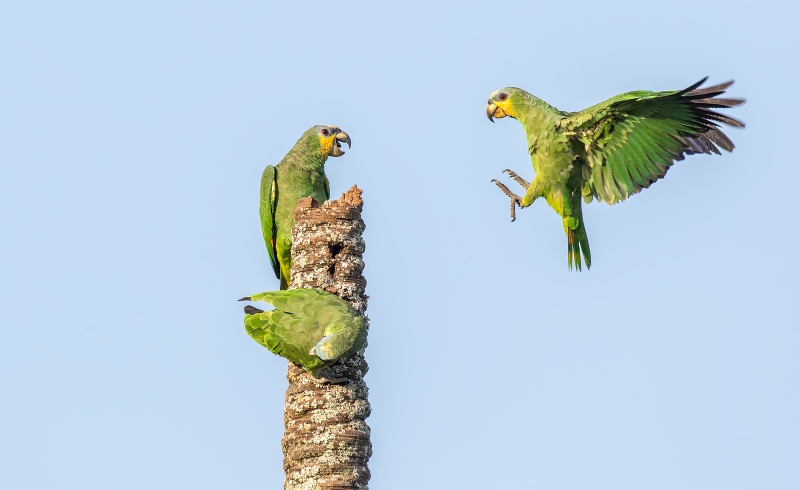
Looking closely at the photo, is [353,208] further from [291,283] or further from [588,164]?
[588,164]

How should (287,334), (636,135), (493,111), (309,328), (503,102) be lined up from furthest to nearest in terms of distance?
1. (493,111)
2. (503,102)
3. (636,135)
4. (287,334)
5. (309,328)

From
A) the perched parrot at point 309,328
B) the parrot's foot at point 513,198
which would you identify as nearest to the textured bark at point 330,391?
the perched parrot at point 309,328

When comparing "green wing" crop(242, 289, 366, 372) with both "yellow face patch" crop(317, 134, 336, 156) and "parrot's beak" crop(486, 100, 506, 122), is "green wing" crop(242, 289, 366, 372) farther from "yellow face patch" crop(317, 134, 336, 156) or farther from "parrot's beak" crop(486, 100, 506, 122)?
"parrot's beak" crop(486, 100, 506, 122)

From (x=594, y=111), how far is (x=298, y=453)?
522cm

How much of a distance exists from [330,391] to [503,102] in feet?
16.8

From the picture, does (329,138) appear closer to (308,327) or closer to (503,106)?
(503,106)

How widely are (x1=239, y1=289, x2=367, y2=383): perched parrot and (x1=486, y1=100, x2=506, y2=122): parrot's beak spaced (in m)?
4.54

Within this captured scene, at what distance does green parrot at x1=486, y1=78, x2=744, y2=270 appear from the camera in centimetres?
1132

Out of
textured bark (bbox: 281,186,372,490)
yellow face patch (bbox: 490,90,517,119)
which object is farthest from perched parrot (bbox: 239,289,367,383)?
yellow face patch (bbox: 490,90,517,119)

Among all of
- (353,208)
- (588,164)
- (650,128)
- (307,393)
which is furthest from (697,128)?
(307,393)

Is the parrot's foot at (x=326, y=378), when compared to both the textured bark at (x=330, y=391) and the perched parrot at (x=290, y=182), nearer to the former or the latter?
the textured bark at (x=330, y=391)

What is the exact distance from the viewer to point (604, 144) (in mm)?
11664

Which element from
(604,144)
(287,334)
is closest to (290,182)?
(604,144)

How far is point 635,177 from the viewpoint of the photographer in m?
11.8
